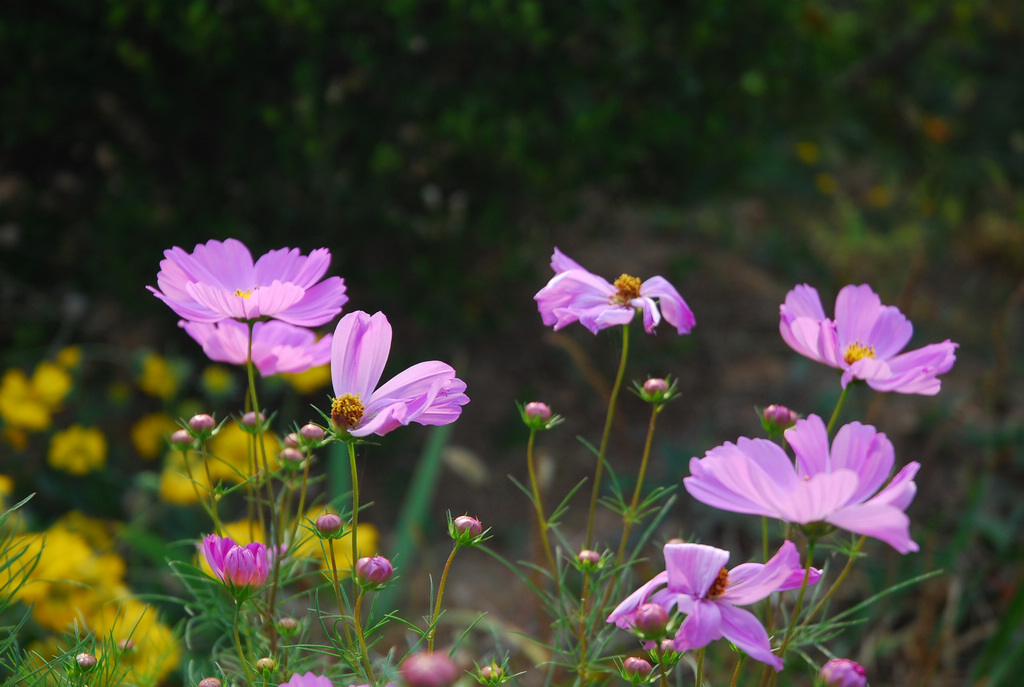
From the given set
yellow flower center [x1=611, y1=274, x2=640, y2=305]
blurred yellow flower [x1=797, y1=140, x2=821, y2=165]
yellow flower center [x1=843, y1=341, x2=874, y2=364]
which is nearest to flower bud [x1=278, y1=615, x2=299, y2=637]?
yellow flower center [x1=611, y1=274, x2=640, y2=305]

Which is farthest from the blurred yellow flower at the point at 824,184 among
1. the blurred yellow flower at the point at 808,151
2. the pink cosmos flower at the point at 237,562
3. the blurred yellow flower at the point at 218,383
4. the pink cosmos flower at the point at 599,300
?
the pink cosmos flower at the point at 237,562

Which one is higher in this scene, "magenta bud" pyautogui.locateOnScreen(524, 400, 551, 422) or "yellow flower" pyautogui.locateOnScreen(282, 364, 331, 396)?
"magenta bud" pyautogui.locateOnScreen(524, 400, 551, 422)

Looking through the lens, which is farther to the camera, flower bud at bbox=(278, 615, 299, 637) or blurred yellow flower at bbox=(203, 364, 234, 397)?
blurred yellow flower at bbox=(203, 364, 234, 397)

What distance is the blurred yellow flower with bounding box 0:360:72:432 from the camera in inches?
60.2

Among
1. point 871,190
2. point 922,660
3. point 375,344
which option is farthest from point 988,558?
point 871,190

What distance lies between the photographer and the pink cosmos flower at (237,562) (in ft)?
1.61

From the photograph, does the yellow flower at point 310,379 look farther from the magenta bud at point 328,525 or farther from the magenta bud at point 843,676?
the magenta bud at point 843,676

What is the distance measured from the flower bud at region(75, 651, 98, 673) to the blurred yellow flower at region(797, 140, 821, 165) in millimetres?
2834

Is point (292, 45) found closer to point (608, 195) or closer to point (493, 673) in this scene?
point (608, 195)

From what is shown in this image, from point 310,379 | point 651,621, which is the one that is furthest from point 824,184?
point 651,621

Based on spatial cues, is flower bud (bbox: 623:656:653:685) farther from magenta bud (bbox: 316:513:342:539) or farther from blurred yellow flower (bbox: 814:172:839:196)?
blurred yellow flower (bbox: 814:172:839:196)

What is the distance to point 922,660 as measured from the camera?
1.29 metres

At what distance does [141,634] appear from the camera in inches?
44.2

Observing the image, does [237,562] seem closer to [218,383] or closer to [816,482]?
[816,482]
